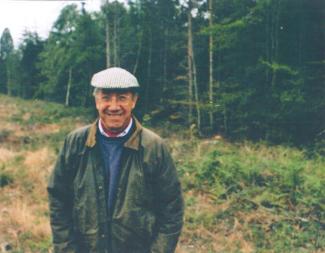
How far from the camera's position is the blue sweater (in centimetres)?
293

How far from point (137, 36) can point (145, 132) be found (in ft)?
92.9

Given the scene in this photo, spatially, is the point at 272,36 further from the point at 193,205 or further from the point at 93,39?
the point at 93,39

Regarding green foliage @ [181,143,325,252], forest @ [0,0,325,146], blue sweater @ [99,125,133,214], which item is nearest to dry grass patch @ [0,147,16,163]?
forest @ [0,0,325,146]

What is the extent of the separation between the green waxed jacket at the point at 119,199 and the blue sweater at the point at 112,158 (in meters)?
0.04

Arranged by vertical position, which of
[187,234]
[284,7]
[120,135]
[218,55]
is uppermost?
[284,7]

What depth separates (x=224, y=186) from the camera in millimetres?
8828

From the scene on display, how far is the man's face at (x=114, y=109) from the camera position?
2.90 metres

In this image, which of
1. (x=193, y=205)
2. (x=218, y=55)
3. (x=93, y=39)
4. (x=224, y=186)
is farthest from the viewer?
(x=93, y=39)

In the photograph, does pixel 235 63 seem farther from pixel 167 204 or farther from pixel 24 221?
pixel 167 204

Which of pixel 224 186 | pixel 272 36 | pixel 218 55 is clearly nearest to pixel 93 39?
pixel 218 55

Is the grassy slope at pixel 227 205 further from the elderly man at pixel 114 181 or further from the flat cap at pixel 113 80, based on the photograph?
the flat cap at pixel 113 80

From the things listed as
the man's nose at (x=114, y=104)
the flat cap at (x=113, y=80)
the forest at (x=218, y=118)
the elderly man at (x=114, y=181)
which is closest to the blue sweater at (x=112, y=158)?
the elderly man at (x=114, y=181)

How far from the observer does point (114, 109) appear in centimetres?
289

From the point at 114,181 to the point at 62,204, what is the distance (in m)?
0.44
